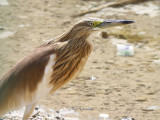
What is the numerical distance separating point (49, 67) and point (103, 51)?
102 inches

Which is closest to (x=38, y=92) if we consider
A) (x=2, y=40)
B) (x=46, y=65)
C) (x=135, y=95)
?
(x=46, y=65)

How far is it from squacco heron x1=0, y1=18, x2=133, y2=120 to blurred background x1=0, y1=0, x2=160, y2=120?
0.52 feet

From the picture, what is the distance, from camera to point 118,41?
257 inches

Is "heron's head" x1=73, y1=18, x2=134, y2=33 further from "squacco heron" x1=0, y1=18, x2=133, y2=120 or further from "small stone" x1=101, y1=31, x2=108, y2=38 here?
"small stone" x1=101, y1=31, x2=108, y2=38

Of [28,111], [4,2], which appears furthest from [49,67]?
[4,2]

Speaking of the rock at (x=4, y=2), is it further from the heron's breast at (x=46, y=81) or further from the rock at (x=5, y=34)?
the heron's breast at (x=46, y=81)

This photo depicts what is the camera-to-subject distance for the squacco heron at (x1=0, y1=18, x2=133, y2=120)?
3.76m

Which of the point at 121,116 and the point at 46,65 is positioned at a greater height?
the point at 46,65

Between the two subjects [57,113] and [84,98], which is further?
[84,98]

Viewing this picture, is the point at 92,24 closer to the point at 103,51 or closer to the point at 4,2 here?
the point at 103,51

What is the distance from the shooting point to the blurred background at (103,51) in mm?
4781

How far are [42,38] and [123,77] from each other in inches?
68.8

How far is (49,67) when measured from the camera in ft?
12.3

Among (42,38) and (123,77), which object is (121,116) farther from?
(42,38)
